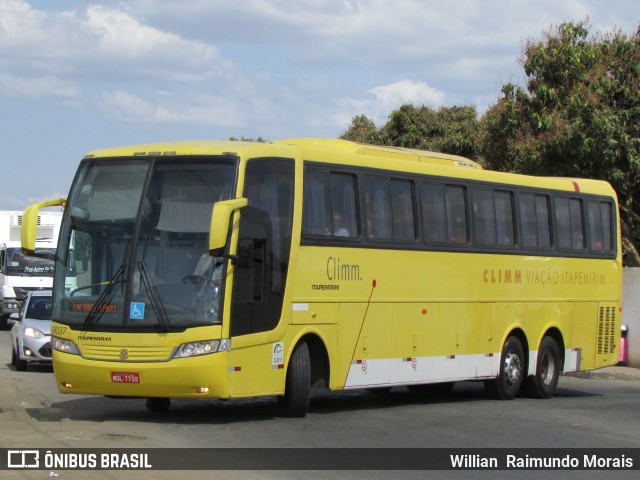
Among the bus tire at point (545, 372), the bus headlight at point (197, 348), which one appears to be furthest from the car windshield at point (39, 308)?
the bus headlight at point (197, 348)

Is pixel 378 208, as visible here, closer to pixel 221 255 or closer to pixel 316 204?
pixel 316 204

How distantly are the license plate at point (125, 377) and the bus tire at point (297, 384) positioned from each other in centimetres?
214

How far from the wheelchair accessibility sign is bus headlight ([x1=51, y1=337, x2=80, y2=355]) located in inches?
36.1

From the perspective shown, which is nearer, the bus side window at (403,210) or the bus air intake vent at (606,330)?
the bus side window at (403,210)

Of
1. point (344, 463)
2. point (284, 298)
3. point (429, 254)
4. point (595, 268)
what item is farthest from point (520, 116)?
point (344, 463)

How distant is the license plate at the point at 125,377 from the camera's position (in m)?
13.3

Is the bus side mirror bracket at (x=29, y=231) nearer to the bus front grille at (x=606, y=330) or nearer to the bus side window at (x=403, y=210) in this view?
the bus side window at (x=403, y=210)

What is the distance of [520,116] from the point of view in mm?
28516

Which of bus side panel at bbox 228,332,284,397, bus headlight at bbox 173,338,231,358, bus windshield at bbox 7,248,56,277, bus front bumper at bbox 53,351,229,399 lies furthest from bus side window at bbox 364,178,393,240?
bus windshield at bbox 7,248,56,277

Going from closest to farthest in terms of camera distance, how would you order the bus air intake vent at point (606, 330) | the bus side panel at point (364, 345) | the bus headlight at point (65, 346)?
the bus headlight at point (65, 346) < the bus side panel at point (364, 345) < the bus air intake vent at point (606, 330)

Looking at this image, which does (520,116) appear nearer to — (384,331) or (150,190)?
(384,331)

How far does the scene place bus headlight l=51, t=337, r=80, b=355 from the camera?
13773 mm

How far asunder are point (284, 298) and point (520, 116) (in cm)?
1570

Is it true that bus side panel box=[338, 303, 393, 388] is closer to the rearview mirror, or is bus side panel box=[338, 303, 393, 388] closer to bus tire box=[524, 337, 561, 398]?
the rearview mirror
